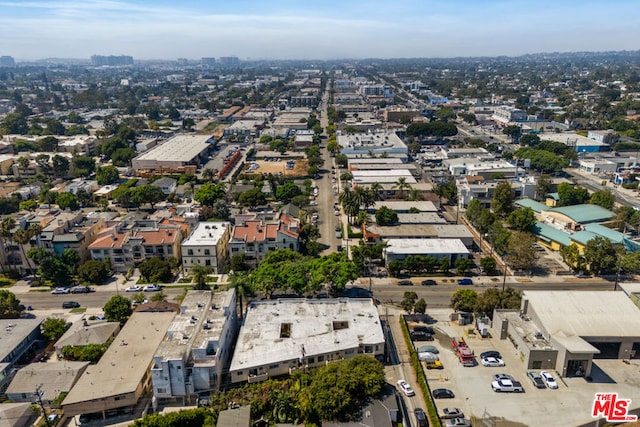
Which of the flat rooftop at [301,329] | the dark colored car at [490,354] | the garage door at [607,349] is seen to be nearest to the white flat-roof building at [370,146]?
the flat rooftop at [301,329]

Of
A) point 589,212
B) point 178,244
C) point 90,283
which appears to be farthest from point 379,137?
point 90,283

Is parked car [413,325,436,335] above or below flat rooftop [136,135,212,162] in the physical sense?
below

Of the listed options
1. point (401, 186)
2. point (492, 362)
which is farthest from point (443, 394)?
point (401, 186)

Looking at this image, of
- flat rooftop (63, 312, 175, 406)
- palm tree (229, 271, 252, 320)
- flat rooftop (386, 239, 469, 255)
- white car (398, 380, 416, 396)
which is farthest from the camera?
flat rooftop (386, 239, 469, 255)

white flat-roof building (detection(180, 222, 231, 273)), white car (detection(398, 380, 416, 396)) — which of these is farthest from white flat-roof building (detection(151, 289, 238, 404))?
white flat-roof building (detection(180, 222, 231, 273))

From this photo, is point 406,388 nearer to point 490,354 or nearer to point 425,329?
point 490,354

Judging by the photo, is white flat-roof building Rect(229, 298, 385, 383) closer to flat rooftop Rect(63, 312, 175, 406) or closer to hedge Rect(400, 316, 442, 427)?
hedge Rect(400, 316, 442, 427)

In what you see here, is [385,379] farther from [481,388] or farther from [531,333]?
[531,333]
